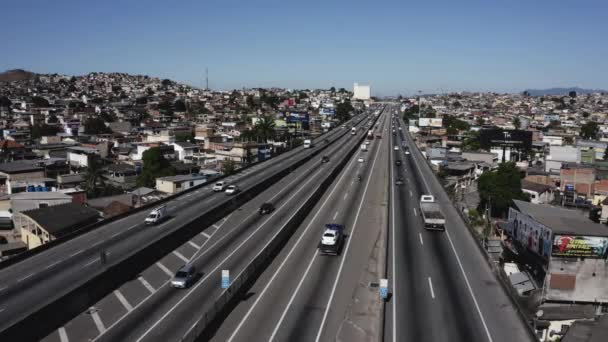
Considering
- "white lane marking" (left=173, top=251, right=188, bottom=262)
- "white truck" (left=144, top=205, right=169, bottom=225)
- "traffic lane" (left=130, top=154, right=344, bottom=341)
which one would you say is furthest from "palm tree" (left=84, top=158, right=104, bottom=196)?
"white lane marking" (left=173, top=251, right=188, bottom=262)

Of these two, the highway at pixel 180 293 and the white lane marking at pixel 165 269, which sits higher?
the highway at pixel 180 293

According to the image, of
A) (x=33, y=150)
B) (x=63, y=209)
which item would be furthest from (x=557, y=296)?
(x=33, y=150)

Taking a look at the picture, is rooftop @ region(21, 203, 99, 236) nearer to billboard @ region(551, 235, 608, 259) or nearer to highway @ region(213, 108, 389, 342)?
highway @ region(213, 108, 389, 342)

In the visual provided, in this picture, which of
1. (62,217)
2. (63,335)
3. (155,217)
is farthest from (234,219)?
(63,335)

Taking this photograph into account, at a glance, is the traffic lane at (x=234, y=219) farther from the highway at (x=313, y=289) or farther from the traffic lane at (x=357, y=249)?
the traffic lane at (x=357, y=249)

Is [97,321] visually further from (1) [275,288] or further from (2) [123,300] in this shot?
(1) [275,288]

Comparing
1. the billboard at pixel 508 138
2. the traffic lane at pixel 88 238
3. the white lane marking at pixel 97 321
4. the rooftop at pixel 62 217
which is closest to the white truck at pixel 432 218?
the traffic lane at pixel 88 238

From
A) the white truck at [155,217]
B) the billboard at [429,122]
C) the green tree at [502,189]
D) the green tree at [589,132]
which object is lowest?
the green tree at [502,189]
